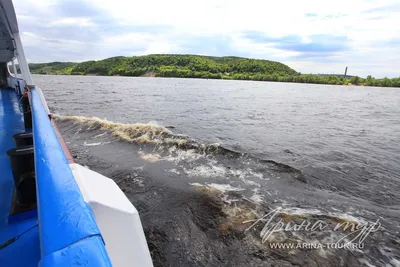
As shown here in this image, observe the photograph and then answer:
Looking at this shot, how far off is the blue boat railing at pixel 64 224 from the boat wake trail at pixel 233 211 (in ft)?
9.73

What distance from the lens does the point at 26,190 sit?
2.82 meters

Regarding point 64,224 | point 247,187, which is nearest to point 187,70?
point 247,187

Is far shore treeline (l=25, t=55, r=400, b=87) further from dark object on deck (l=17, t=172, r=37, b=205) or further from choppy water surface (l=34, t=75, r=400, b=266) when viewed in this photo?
dark object on deck (l=17, t=172, r=37, b=205)

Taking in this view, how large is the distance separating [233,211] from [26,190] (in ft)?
11.8

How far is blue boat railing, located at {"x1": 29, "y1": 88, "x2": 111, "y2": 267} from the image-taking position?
28.8 inches

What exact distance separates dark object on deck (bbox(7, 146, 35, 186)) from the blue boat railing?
202 centimetres

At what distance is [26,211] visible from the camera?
2775 mm

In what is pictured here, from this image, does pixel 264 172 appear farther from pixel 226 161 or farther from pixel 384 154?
pixel 384 154

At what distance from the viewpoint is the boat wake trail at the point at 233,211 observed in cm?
374

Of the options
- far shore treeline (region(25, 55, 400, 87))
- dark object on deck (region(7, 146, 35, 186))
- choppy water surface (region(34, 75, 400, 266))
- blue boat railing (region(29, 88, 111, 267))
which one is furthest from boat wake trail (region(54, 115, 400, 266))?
far shore treeline (region(25, 55, 400, 87))

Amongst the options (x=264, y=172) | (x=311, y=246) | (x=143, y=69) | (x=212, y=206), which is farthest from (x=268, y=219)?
(x=143, y=69)

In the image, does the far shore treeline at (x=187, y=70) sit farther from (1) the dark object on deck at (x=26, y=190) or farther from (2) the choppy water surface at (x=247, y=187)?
(1) the dark object on deck at (x=26, y=190)

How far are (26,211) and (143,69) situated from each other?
385 ft

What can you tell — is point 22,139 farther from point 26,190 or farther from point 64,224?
point 64,224
